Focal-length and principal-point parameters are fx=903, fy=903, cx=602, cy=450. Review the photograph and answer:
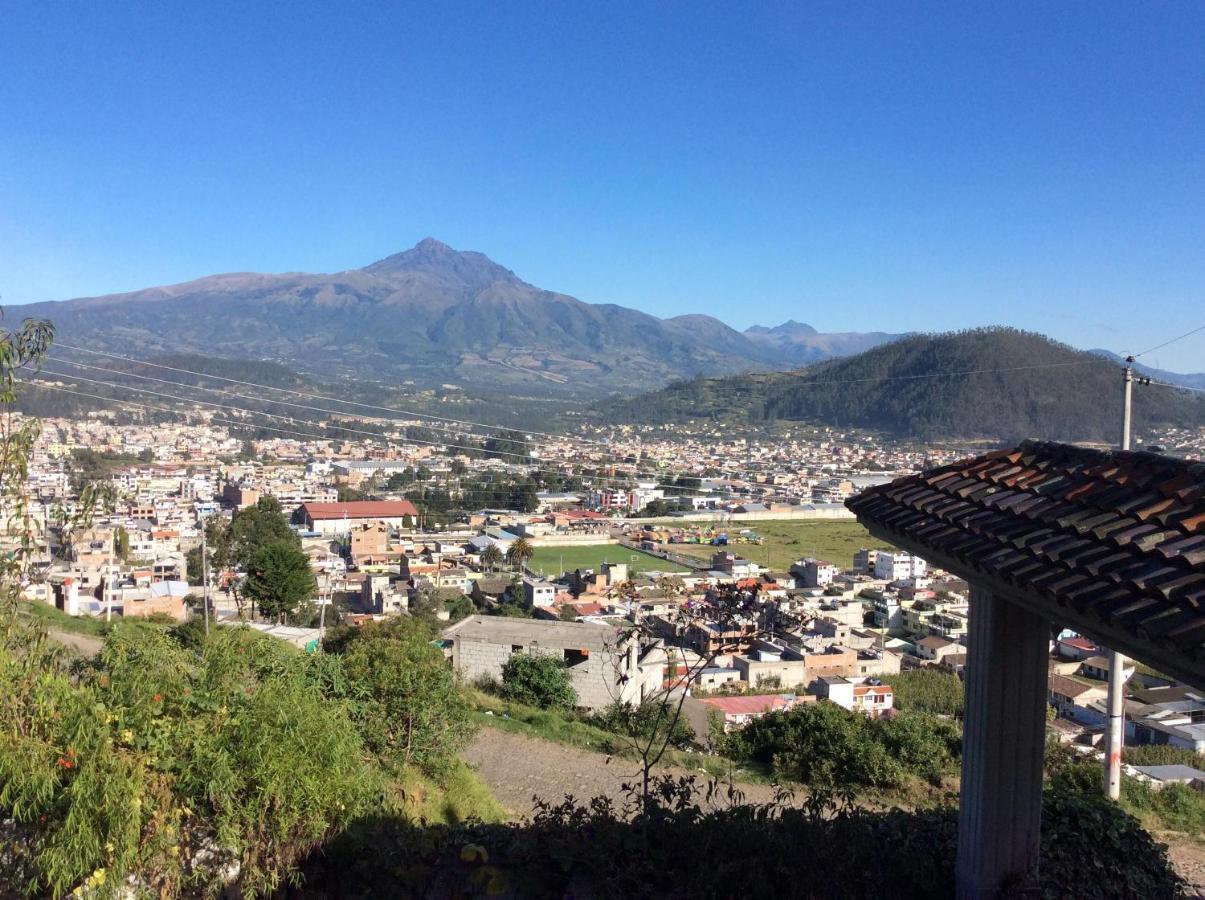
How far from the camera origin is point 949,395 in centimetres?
5634

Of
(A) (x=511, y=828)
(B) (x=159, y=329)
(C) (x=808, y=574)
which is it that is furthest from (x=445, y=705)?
(B) (x=159, y=329)

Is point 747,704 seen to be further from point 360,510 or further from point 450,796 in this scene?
point 360,510

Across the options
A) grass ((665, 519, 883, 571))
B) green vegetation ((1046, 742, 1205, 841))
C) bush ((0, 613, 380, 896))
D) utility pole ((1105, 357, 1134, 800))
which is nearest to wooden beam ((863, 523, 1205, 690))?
bush ((0, 613, 380, 896))

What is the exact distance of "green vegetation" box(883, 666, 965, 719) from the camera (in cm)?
1546

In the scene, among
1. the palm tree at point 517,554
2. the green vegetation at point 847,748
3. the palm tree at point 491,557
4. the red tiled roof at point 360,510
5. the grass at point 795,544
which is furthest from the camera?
the red tiled roof at point 360,510

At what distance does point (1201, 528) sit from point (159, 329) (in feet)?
567

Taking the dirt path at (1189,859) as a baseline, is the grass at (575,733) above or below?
below

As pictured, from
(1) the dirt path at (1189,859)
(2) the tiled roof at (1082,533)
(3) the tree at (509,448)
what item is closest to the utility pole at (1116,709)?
(1) the dirt path at (1189,859)

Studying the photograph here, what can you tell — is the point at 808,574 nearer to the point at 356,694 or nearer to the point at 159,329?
the point at 356,694

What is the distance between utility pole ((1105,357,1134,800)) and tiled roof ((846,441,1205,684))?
3163 mm

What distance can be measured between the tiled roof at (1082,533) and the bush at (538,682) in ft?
24.5

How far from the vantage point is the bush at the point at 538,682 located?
9680 mm

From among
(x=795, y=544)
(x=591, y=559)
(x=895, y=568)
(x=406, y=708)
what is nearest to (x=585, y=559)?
(x=591, y=559)

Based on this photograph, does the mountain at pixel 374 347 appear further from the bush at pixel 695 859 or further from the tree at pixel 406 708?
the bush at pixel 695 859
